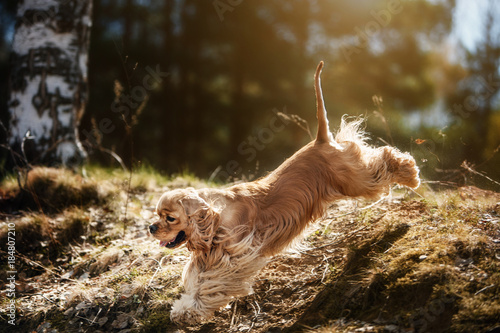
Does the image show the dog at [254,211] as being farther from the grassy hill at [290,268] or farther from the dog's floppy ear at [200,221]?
the grassy hill at [290,268]

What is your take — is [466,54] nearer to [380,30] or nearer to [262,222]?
[380,30]

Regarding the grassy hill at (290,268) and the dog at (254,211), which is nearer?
the grassy hill at (290,268)

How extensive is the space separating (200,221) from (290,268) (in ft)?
2.93

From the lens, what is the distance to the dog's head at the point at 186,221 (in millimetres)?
3109

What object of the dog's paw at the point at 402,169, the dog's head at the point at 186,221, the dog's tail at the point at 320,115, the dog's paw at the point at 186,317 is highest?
the dog's tail at the point at 320,115

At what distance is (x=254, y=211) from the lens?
10.7 feet

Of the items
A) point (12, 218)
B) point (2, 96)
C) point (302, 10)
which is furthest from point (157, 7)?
point (12, 218)

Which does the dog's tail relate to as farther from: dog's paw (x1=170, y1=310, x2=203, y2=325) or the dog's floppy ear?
dog's paw (x1=170, y1=310, x2=203, y2=325)

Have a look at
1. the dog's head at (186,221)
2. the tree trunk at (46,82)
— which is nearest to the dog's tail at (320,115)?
the dog's head at (186,221)

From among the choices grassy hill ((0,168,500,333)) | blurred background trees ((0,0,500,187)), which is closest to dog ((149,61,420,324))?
grassy hill ((0,168,500,333))

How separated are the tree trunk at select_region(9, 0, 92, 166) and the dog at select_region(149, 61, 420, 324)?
9.72ft

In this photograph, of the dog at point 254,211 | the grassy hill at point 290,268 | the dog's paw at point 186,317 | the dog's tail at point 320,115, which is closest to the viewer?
the grassy hill at point 290,268

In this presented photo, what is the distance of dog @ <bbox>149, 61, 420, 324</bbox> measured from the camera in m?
3.06

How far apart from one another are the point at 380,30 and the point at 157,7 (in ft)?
21.5
